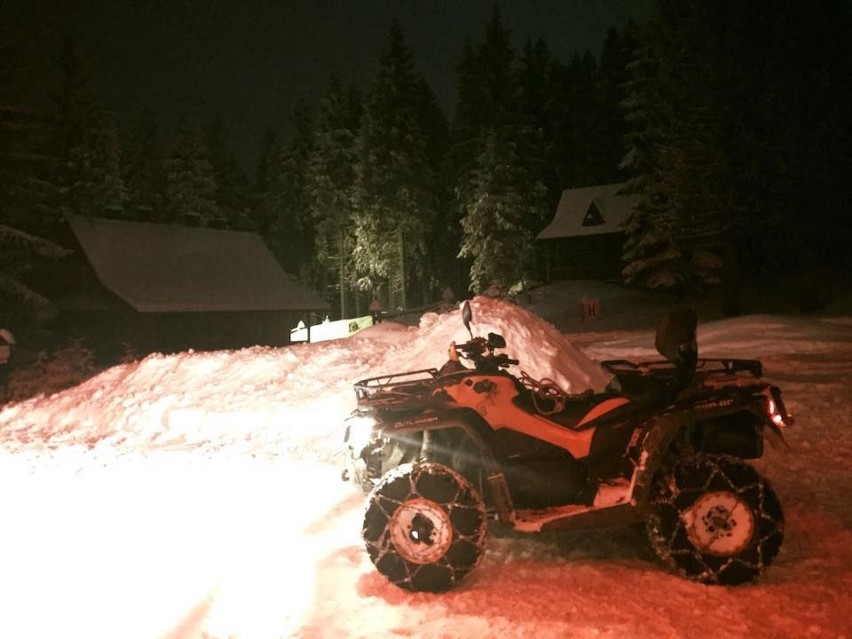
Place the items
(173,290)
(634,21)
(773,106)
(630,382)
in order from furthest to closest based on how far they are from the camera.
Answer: (634,21)
(173,290)
(773,106)
(630,382)

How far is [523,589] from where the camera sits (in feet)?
16.3

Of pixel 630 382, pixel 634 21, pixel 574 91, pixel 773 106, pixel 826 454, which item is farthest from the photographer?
pixel 574 91

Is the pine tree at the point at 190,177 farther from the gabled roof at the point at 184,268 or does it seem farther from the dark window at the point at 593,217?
the dark window at the point at 593,217

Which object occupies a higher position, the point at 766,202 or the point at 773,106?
the point at 773,106

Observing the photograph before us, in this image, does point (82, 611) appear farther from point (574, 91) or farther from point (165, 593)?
point (574, 91)

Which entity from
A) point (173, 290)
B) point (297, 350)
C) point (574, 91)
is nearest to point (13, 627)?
point (297, 350)

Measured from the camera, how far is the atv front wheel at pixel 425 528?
16.4 feet

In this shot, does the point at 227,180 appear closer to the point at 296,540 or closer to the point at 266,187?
the point at 266,187

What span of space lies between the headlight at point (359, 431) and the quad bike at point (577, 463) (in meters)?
0.01

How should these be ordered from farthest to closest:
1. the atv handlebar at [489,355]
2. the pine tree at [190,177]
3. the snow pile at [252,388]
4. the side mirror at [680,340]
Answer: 1. the pine tree at [190,177]
2. the snow pile at [252,388]
3. the atv handlebar at [489,355]
4. the side mirror at [680,340]

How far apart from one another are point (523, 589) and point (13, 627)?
10.8 ft

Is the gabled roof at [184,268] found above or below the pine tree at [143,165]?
below

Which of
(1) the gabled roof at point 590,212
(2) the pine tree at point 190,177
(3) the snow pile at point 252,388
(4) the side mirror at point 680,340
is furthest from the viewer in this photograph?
(2) the pine tree at point 190,177

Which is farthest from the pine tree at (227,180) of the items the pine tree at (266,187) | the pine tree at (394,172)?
the pine tree at (394,172)
